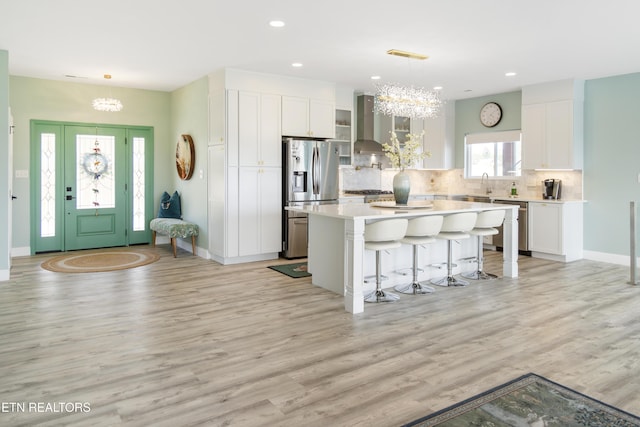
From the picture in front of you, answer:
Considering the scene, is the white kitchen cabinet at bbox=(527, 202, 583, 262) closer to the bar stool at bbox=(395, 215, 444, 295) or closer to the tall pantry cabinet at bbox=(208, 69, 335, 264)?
the bar stool at bbox=(395, 215, 444, 295)

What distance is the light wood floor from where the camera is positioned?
2664 mm

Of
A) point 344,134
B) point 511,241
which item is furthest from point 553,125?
point 344,134

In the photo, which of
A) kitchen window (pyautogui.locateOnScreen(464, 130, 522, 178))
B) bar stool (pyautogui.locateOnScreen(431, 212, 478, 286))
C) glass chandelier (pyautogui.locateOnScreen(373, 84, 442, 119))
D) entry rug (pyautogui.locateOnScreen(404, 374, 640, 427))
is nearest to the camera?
entry rug (pyautogui.locateOnScreen(404, 374, 640, 427))

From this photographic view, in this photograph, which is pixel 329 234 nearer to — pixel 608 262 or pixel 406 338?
pixel 406 338

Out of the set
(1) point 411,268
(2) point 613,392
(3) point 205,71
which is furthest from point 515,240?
(3) point 205,71

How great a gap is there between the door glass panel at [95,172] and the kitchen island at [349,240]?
444 centimetres

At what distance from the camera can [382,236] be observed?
15.0 feet

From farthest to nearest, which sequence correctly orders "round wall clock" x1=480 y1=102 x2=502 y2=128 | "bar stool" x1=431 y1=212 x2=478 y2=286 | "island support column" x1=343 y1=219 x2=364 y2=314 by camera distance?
"round wall clock" x1=480 y1=102 x2=502 y2=128 → "bar stool" x1=431 y1=212 x2=478 y2=286 → "island support column" x1=343 y1=219 x2=364 y2=314

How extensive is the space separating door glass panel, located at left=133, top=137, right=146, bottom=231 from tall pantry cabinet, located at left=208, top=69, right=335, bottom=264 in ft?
6.66

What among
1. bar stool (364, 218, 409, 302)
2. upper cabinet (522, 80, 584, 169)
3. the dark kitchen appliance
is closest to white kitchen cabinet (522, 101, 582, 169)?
upper cabinet (522, 80, 584, 169)

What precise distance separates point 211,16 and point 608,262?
21.1ft

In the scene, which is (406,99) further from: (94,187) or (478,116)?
(94,187)

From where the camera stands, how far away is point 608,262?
22.9ft

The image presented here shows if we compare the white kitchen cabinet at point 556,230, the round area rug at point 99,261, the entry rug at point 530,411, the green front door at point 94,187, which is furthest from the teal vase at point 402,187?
the green front door at point 94,187
